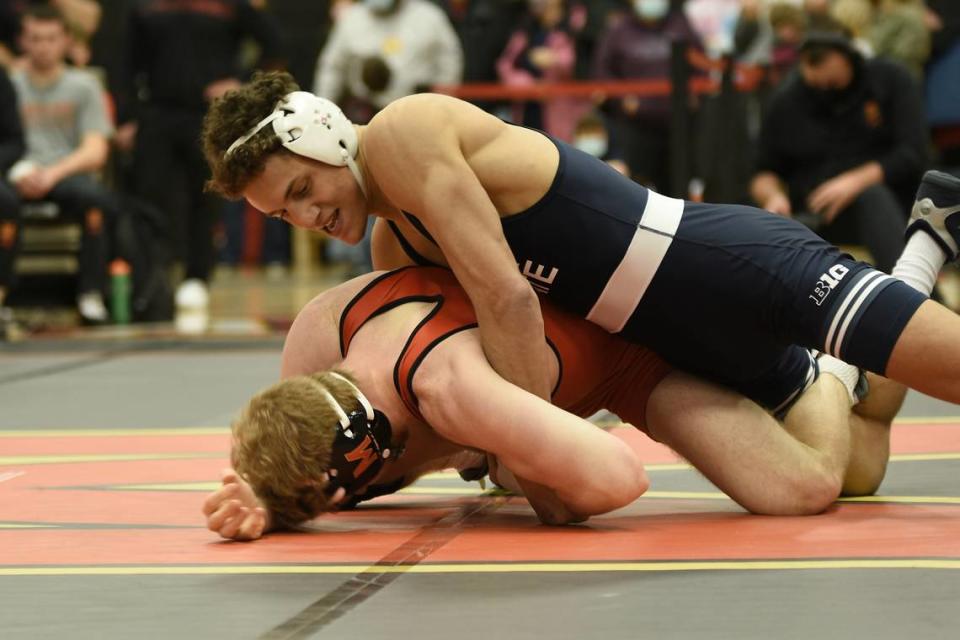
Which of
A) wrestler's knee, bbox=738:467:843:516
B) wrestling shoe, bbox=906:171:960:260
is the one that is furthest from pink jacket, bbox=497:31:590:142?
wrestler's knee, bbox=738:467:843:516

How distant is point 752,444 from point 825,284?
0.39 meters

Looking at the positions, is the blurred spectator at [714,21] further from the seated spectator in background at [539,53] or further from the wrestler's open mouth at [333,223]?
the wrestler's open mouth at [333,223]

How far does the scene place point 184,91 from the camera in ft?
30.3

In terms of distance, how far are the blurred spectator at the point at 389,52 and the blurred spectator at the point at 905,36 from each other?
2.59m

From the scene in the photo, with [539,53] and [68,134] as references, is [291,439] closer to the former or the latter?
[68,134]

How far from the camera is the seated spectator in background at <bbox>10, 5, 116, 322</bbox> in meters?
8.86

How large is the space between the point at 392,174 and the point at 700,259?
709 millimetres

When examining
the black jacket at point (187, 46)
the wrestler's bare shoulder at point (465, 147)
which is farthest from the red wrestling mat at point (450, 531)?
the black jacket at point (187, 46)

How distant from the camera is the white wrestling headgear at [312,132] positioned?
11.3 ft

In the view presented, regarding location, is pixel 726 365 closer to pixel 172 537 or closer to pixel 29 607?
pixel 172 537

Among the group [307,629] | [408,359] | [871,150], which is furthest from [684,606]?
[871,150]

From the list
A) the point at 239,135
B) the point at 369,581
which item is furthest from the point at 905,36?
the point at 369,581

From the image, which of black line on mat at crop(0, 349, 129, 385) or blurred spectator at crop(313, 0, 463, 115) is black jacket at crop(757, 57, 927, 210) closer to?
blurred spectator at crop(313, 0, 463, 115)

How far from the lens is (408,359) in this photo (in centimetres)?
336
